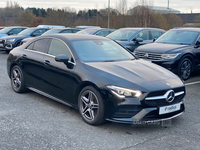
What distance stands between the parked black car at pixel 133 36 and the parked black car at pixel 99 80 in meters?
5.11

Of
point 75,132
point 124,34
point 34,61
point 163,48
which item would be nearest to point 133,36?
point 124,34

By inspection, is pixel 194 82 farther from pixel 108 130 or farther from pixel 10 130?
pixel 10 130

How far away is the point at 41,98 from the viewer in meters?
6.09

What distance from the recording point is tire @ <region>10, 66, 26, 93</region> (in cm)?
627

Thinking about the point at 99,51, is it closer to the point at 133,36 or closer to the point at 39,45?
the point at 39,45

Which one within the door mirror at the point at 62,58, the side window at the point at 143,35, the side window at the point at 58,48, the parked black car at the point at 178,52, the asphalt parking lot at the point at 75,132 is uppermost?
the side window at the point at 58,48

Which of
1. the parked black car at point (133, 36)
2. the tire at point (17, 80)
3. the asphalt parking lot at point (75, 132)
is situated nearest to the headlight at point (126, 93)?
the asphalt parking lot at point (75, 132)

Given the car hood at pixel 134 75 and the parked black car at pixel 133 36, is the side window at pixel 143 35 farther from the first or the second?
the car hood at pixel 134 75

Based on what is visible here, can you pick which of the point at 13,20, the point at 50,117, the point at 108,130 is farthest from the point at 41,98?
the point at 13,20

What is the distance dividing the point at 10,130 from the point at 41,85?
5.32 ft

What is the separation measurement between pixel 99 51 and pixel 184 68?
13.7 ft

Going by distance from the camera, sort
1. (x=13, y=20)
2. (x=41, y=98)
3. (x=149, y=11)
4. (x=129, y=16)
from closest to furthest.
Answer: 1. (x=41, y=98)
2. (x=149, y=11)
3. (x=129, y=16)
4. (x=13, y=20)

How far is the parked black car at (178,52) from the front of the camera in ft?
26.9

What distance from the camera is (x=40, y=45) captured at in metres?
5.96
